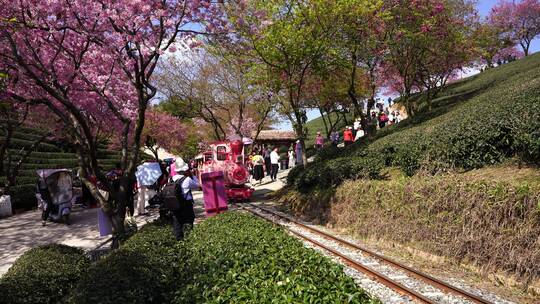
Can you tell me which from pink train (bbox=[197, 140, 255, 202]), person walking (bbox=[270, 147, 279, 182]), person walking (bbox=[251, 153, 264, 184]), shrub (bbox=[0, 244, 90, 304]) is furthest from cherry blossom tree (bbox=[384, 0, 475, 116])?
shrub (bbox=[0, 244, 90, 304])

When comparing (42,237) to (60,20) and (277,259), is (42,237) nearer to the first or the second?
(60,20)

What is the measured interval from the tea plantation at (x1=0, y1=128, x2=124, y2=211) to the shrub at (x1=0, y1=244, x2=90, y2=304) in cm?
1227

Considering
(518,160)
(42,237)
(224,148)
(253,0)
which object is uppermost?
(253,0)

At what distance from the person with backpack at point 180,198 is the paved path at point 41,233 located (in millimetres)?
3091

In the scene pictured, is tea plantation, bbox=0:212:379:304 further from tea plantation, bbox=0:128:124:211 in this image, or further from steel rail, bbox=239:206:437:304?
tea plantation, bbox=0:128:124:211

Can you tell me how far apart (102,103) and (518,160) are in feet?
42.4

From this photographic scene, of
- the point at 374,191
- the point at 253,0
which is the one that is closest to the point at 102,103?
the point at 253,0

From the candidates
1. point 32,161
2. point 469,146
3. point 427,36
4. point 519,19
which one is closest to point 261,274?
point 469,146

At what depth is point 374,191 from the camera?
10.7m

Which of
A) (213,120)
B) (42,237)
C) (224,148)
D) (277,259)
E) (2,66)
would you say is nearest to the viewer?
(277,259)

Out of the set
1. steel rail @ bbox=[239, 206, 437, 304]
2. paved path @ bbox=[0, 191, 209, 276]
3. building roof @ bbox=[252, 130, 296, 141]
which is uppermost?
building roof @ bbox=[252, 130, 296, 141]

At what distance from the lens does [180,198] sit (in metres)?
8.19

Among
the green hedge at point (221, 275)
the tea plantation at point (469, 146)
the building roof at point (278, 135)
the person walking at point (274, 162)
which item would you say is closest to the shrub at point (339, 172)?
the tea plantation at point (469, 146)

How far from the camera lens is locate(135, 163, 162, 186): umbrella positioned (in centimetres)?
1473
